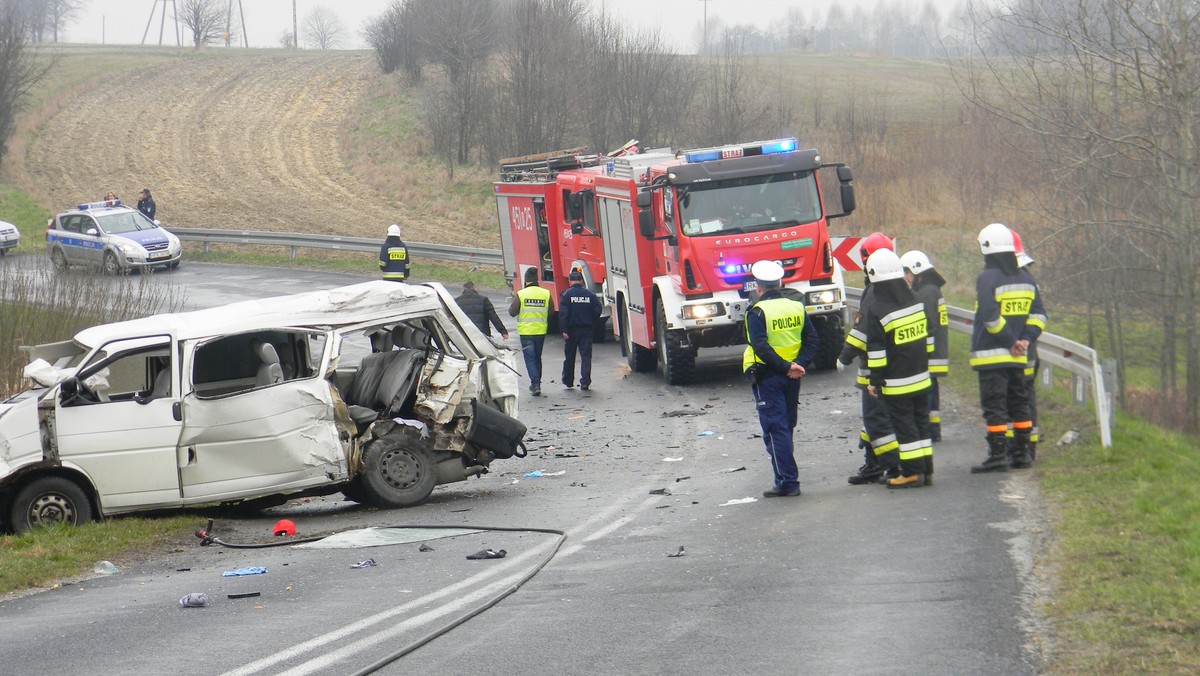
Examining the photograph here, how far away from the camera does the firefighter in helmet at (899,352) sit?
32.2 ft

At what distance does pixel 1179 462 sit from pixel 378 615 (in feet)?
21.5

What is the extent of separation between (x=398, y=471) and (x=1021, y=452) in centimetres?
501

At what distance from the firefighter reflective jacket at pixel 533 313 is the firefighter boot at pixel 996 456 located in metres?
7.89

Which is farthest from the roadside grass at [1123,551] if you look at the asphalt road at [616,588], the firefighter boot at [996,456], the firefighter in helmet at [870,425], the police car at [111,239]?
the police car at [111,239]

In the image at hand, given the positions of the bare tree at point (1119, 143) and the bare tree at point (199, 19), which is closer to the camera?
the bare tree at point (1119, 143)

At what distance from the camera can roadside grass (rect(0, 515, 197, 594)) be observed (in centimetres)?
856

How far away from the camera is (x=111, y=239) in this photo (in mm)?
32125

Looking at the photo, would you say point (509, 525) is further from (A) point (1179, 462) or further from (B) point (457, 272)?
(B) point (457, 272)

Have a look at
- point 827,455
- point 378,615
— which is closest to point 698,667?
point 378,615

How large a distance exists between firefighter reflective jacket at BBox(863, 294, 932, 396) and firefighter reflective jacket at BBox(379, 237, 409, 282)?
13367 mm

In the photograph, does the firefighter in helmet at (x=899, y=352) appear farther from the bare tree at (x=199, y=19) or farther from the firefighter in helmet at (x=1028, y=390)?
the bare tree at (x=199, y=19)

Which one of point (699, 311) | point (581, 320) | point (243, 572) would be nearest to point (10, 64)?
point (581, 320)

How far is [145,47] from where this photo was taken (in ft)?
283

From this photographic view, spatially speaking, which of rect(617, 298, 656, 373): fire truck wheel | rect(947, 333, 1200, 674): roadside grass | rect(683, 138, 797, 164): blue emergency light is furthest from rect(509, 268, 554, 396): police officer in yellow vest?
rect(947, 333, 1200, 674): roadside grass
